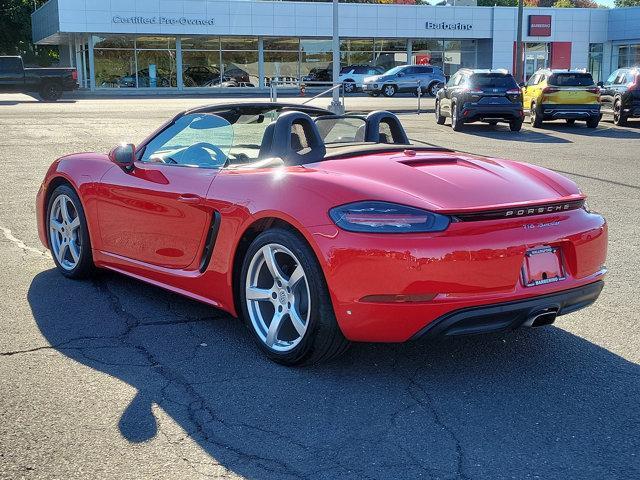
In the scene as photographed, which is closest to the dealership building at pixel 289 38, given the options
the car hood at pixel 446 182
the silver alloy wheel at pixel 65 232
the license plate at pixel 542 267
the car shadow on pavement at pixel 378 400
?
the silver alloy wheel at pixel 65 232

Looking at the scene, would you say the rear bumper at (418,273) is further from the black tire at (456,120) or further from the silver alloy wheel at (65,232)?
the black tire at (456,120)

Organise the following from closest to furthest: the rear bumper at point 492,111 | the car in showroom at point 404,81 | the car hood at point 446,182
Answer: the car hood at point 446,182 < the rear bumper at point 492,111 < the car in showroom at point 404,81

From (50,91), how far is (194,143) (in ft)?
102

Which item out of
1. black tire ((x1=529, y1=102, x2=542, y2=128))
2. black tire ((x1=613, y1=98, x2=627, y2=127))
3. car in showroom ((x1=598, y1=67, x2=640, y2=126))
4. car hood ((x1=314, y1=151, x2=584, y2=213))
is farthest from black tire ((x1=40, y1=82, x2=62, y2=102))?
car hood ((x1=314, y1=151, x2=584, y2=213))

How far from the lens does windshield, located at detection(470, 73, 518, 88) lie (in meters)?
21.3

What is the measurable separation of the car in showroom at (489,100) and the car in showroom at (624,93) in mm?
3422

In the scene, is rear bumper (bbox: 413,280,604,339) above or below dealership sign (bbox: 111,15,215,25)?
below

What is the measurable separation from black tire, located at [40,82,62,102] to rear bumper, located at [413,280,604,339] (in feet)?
108

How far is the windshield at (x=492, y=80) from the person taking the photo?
2131 centimetres

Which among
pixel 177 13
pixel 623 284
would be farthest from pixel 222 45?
pixel 623 284

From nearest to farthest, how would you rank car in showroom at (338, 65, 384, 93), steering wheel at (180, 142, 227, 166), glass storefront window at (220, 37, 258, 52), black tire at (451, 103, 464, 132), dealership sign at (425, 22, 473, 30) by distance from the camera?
steering wheel at (180, 142, 227, 166) < black tire at (451, 103, 464, 132) < car in showroom at (338, 65, 384, 93) < glass storefront window at (220, 37, 258, 52) < dealership sign at (425, 22, 473, 30)

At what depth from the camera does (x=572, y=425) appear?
3.41 meters

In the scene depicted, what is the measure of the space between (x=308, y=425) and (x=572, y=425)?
1178mm

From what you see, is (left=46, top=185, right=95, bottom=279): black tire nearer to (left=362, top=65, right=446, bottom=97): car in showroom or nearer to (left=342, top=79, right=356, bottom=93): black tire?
(left=362, top=65, right=446, bottom=97): car in showroom
